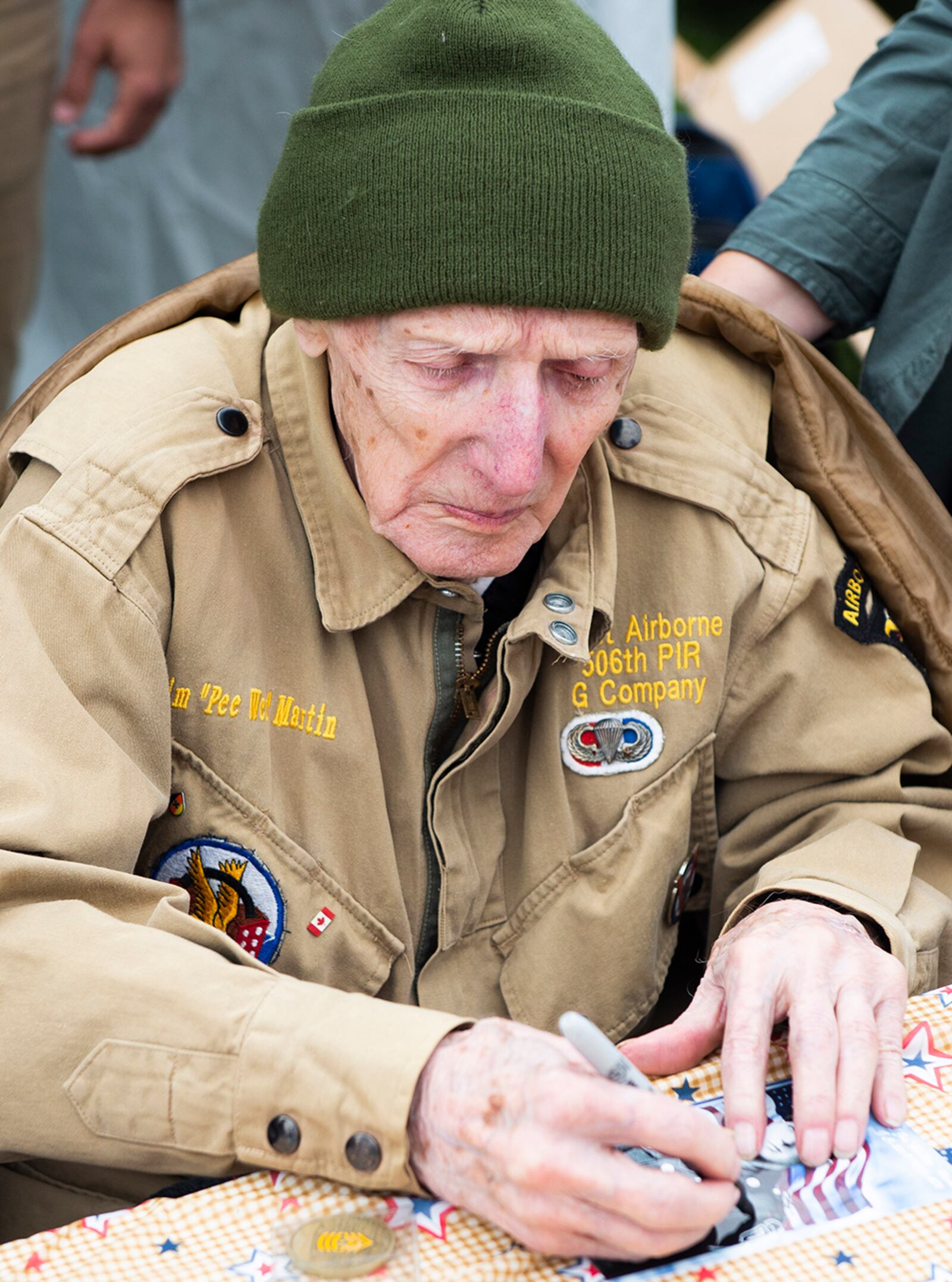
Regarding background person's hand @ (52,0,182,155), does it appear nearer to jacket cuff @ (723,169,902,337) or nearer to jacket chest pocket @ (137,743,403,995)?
jacket cuff @ (723,169,902,337)

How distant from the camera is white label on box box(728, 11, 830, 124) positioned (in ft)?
13.9

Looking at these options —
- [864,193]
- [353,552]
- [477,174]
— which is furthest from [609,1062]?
[864,193]

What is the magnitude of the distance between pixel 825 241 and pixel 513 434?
97 cm

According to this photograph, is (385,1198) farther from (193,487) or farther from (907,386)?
(907,386)

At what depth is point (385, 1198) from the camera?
1110 millimetres

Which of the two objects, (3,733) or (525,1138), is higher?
(3,733)

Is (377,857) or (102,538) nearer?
(102,538)

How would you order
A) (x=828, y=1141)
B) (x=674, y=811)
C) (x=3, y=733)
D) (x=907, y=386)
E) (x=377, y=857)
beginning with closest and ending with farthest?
(x=828, y=1141) → (x=3, y=733) → (x=377, y=857) → (x=674, y=811) → (x=907, y=386)

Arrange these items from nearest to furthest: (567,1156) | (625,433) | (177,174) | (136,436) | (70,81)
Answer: (567,1156), (136,436), (625,433), (70,81), (177,174)

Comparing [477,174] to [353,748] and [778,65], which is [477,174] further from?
[778,65]

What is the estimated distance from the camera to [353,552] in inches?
59.9

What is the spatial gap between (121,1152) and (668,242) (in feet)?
3.22

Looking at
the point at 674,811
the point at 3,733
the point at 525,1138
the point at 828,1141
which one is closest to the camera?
the point at 525,1138

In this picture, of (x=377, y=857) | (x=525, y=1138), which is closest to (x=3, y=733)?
(x=377, y=857)
